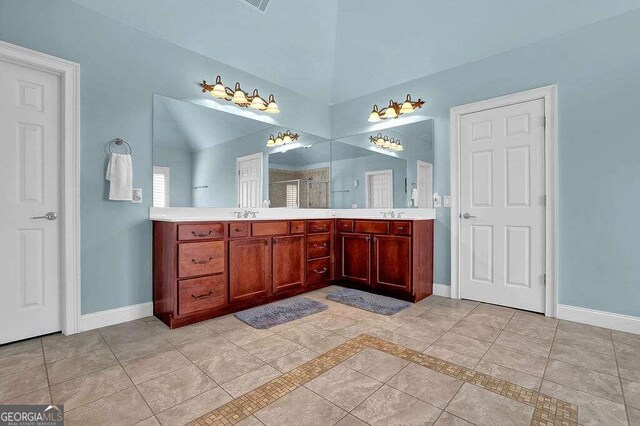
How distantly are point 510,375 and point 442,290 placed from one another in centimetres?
178

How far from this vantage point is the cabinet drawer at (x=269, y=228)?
3164 millimetres

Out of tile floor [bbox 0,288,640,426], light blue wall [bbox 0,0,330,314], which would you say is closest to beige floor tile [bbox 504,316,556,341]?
tile floor [bbox 0,288,640,426]

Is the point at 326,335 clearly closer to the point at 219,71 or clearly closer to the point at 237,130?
the point at 237,130

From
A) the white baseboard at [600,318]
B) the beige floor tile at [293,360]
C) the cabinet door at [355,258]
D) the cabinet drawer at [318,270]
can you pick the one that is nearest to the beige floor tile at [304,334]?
the beige floor tile at [293,360]

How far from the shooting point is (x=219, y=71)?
340cm

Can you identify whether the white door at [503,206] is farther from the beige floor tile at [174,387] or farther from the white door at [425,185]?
the beige floor tile at [174,387]

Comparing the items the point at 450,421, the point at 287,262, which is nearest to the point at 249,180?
the point at 287,262

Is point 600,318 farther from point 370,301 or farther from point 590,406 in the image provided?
point 370,301

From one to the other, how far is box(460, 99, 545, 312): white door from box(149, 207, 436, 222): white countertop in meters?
0.55

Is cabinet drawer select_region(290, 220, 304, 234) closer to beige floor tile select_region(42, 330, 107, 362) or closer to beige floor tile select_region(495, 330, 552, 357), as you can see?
beige floor tile select_region(42, 330, 107, 362)

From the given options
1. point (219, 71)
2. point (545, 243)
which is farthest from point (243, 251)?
point (545, 243)

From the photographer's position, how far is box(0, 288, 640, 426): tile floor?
153 cm

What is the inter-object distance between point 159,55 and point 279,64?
1.38 m

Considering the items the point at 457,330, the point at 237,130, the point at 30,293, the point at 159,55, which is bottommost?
the point at 457,330
